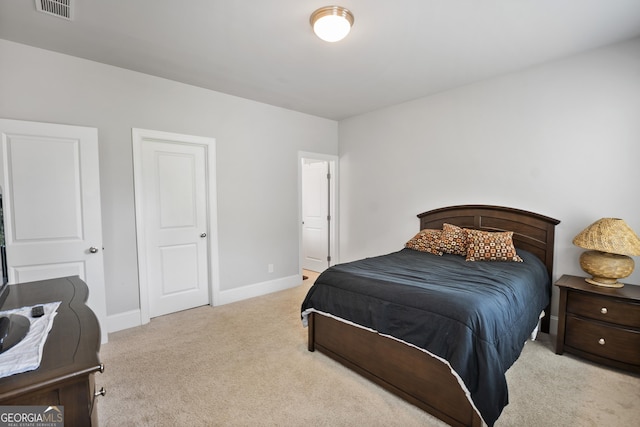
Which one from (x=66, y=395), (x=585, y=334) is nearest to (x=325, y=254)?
(x=585, y=334)

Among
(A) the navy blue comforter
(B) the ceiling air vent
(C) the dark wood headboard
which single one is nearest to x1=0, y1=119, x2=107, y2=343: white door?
(B) the ceiling air vent

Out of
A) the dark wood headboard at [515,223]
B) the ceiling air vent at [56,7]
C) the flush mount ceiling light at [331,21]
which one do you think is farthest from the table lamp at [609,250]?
the ceiling air vent at [56,7]

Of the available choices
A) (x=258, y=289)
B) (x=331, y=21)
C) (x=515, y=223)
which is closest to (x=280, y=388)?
(x=258, y=289)

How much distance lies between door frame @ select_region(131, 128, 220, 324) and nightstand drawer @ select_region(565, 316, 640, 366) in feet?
11.8

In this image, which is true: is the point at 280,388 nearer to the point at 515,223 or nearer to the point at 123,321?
the point at 123,321

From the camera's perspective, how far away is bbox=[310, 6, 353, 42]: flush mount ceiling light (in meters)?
2.05

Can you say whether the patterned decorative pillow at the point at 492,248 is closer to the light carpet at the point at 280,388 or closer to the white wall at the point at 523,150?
the white wall at the point at 523,150

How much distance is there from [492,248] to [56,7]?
3.96 meters

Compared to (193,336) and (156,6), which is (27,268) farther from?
(156,6)

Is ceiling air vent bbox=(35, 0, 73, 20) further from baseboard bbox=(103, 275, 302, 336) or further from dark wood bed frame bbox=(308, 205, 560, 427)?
dark wood bed frame bbox=(308, 205, 560, 427)

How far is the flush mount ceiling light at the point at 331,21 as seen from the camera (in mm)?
2049

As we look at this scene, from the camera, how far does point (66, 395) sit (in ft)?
2.86

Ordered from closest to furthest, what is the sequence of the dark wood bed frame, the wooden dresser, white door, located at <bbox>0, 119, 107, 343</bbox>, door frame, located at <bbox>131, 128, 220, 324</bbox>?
the wooden dresser, the dark wood bed frame, white door, located at <bbox>0, 119, 107, 343</bbox>, door frame, located at <bbox>131, 128, 220, 324</bbox>

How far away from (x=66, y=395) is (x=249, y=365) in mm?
1734
